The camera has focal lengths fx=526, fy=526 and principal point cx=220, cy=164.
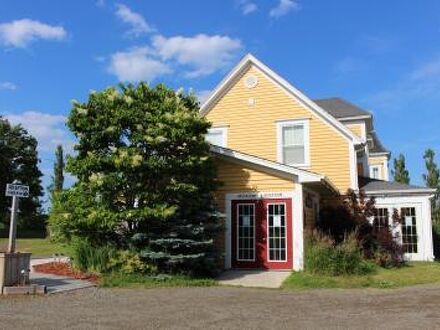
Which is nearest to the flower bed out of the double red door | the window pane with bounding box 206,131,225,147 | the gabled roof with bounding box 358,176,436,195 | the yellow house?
the yellow house

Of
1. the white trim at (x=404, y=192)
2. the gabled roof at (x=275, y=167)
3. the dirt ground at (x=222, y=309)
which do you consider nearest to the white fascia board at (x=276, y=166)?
the gabled roof at (x=275, y=167)

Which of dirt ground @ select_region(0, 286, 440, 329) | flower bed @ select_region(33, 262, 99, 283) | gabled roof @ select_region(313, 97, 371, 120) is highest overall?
gabled roof @ select_region(313, 97, 371, 120)

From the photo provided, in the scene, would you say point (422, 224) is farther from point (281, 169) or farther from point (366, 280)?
point (366, 280)

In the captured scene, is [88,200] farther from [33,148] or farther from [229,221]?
[33,148]

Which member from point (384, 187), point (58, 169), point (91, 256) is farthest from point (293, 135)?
point (58, 169)

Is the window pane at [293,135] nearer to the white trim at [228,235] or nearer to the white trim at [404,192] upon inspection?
the white trim at [404,192]

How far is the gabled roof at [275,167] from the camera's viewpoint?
55.3 ft

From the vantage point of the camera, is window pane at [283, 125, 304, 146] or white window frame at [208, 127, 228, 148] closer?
window pane at [283, 125, 304, 146]

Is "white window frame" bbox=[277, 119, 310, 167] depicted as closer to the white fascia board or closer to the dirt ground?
the white fascia board

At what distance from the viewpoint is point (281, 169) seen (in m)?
17.1

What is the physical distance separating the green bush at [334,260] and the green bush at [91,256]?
5818 millimetres

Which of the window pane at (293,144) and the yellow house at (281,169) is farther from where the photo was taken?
the window pane at (293,144)

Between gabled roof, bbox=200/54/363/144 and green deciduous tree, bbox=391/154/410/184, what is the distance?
30687 mm

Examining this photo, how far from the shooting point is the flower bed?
1449 centimetres
